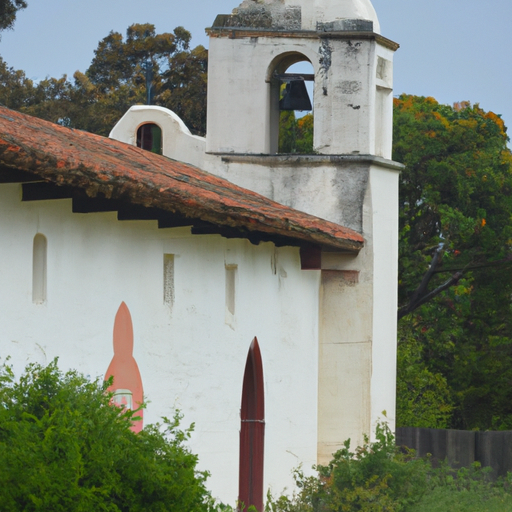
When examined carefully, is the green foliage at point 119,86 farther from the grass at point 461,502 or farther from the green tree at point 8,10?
the grass at point 461,502

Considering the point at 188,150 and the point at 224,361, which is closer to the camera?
the point at 224,361

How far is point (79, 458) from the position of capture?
19.8 ft

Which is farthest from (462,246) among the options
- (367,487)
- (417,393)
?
(367,487)

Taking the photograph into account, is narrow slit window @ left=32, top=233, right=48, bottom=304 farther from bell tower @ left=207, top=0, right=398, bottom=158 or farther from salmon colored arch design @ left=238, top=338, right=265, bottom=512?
bell tower @ left=207, top=0, right=398, bottom=158

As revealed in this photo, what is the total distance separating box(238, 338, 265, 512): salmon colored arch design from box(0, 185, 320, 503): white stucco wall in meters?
0.11

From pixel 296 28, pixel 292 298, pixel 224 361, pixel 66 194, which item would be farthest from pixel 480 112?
pixel 66 194

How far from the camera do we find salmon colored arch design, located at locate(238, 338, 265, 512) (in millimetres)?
11453

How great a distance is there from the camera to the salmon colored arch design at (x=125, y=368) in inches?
362

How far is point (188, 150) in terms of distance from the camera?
13477 mm

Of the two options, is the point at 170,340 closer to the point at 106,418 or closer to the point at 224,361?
the point at 224,361

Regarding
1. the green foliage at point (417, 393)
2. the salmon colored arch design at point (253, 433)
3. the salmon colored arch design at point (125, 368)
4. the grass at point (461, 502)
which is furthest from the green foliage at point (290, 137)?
the salmon colored arch design at point (125, 368)

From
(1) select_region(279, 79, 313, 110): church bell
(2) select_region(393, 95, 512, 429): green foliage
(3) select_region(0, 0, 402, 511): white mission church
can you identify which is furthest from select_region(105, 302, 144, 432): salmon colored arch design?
(2) select_region(393, 95, 512, 429): green foliage

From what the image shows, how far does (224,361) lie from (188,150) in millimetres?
3521

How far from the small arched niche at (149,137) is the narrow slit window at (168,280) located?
4.01 metres
